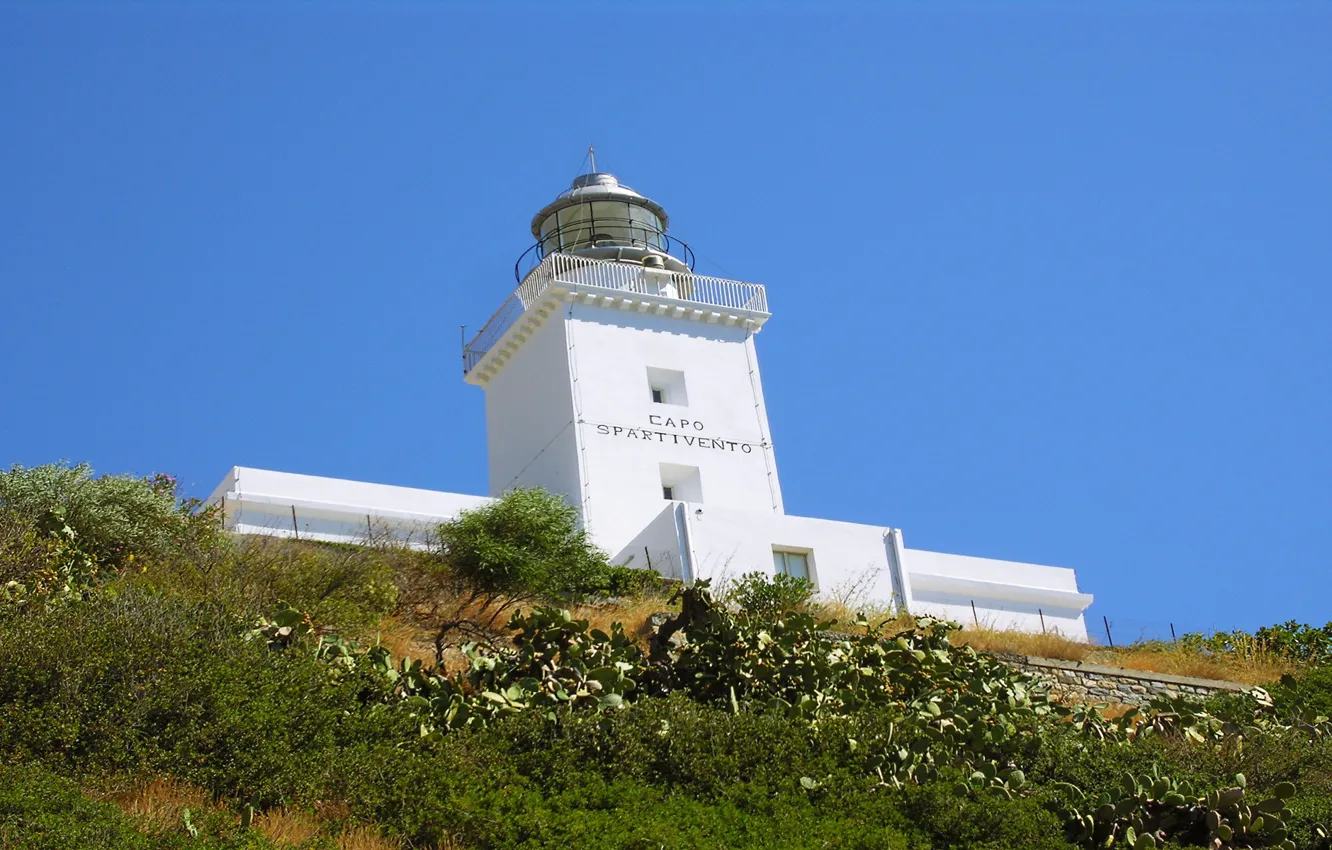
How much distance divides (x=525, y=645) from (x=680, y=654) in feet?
5.51

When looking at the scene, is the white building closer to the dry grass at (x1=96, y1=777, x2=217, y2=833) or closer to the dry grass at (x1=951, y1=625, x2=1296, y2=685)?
the dry grass at (x1=951, y1=625, x2=1296, y2=685)

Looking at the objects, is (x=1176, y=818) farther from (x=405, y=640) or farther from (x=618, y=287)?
(x=618, y=287)

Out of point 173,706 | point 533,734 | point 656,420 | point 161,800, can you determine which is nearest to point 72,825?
point 161,800

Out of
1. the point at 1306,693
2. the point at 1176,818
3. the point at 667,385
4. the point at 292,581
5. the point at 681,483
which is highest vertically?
the point at 667,385

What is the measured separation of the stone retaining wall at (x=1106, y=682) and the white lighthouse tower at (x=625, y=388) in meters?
7.73

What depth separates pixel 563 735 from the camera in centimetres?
1253

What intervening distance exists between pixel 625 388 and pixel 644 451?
1.41 meters

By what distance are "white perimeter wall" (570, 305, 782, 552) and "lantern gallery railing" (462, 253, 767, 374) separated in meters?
0.58

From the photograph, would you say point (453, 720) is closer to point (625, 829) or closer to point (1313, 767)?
point (625, 829)

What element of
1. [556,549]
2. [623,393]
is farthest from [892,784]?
[623,393]

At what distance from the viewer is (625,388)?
27.9 meters

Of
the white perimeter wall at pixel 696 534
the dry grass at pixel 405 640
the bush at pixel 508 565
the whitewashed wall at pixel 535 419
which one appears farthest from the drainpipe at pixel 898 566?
the dry grass at pixel 405 640

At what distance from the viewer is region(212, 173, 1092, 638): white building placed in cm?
2433

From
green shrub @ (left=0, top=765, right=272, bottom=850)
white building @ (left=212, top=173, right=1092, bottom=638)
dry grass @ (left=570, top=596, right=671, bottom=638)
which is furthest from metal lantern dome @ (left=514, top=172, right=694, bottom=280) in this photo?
green shrub @ (left=0, top=765, right=272, bottom=850)
